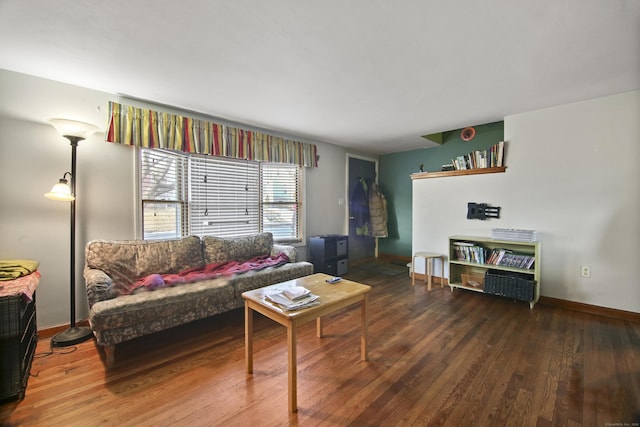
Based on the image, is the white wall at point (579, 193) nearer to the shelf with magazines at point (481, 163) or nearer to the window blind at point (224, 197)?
the shelf with magazines at point (481, 163)

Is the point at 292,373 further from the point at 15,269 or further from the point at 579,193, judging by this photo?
the point at 579,193

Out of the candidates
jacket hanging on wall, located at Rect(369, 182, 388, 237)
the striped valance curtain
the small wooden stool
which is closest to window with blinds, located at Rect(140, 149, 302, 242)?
the striped valance curtain

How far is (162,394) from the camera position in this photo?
62.6 inches

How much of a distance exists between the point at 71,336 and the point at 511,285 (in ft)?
14.3

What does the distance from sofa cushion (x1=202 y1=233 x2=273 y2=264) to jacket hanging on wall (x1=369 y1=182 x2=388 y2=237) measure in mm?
2355

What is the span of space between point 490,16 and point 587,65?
1245 millimetres

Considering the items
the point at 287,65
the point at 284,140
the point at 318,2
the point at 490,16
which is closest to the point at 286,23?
the point at 318,2

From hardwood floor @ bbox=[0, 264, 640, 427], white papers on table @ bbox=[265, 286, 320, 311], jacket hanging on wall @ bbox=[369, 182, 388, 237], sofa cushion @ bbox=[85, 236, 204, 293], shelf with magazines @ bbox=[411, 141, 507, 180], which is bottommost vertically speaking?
hardwood floor @ bbox=[0, 264, 640, 427]

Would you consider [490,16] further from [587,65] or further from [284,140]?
[284,140]

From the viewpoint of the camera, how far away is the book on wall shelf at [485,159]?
3.31m

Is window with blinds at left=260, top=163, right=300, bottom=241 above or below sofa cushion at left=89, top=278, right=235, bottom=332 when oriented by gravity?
above

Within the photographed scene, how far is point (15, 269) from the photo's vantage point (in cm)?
188

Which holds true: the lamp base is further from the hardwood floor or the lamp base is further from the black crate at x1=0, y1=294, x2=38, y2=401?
the black crate at x1=0, y1=294, x2=38, y2=401

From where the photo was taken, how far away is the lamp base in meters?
2.12
